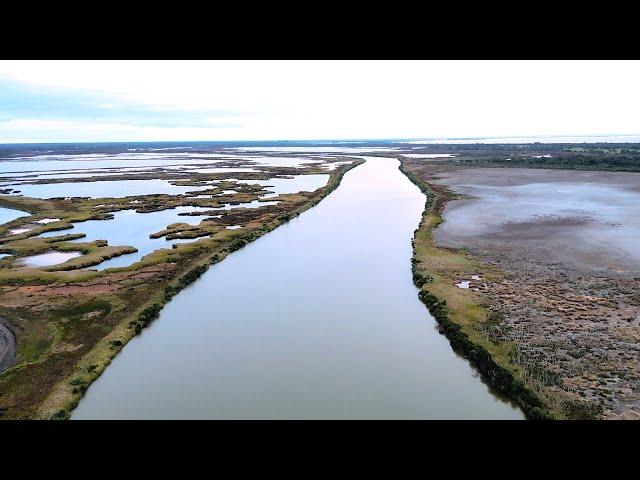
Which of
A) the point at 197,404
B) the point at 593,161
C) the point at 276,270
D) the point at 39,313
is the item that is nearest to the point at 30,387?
the point at 197,404

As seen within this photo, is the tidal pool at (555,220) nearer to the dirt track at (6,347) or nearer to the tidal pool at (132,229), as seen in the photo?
the tidal pool at (132,229)

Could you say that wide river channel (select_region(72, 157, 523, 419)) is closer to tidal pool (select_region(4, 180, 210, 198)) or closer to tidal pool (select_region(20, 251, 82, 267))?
tidal pool (select_region(20, 251, 82, 267))

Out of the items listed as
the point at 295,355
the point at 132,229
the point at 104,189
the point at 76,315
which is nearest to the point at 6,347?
the point at 76,315

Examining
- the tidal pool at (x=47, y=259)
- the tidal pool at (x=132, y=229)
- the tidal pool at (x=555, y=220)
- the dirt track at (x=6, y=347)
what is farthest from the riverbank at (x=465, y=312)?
the tidal pool at (x=47, y=259)

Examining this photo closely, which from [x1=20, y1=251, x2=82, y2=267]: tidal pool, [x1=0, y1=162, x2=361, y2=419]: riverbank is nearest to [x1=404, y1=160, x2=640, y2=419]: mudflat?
[x1=0, y1=162, x2=361, y2=419]: riverbank

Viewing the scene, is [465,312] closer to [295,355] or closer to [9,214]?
[295,355]
